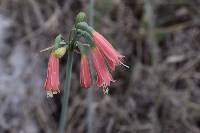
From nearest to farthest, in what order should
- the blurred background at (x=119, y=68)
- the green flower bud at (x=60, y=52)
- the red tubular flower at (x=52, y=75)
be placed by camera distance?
1. the green flower bud at (x=60, y=52)
2. the red tubular flower at (x=52, y=75)
3. the blurred background at (x=119, y=68)

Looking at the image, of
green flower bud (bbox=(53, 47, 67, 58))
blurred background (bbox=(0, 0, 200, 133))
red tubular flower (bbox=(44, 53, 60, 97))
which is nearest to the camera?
green flower bud (bbox=(53, 47, 67, 58))

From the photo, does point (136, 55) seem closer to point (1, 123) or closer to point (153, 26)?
point (153, 26)

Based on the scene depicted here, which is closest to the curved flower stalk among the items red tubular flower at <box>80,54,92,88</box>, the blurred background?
red tubular flower at <box>80,54,92,88</box>

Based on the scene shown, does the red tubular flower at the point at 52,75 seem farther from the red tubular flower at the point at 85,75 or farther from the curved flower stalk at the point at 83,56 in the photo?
the red tubular flower at the point at 85,75

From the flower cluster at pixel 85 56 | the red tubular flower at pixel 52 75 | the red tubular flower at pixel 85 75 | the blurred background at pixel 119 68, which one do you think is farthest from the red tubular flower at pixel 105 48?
the blurred background at pixel 119 68

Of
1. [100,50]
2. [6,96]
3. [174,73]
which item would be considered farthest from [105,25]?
[100,50]

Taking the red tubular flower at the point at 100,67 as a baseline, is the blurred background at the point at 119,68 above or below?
above

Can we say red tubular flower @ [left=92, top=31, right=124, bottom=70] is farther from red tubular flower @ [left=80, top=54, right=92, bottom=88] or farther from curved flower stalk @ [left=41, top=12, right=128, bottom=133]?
red tubular flower @ [left=80, top=54, right=92, bottom=88]

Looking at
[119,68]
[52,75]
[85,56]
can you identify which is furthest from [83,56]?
[119,68]
